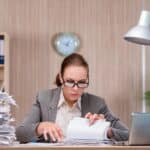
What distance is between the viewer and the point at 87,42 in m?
4.86

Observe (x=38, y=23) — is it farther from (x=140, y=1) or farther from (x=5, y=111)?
(x=5, y=111)

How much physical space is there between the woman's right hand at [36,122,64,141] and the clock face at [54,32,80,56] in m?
2.59

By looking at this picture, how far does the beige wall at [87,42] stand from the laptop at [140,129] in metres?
3.13

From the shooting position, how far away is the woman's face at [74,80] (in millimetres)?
2707

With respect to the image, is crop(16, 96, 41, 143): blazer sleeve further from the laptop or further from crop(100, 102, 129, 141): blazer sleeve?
the laptop

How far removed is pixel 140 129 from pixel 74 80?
1068mm

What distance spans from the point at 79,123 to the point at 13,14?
309cm

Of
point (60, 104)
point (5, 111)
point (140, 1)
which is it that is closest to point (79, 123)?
point (5, 111)

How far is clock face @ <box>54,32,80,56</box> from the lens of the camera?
4.83 metres

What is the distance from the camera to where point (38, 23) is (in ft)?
15.9

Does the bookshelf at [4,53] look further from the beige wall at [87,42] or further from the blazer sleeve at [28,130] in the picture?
the blazer sleeve at [28,130]

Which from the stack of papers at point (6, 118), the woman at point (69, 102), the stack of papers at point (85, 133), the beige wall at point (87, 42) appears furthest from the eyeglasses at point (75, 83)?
the beige wall at point (87, 42)

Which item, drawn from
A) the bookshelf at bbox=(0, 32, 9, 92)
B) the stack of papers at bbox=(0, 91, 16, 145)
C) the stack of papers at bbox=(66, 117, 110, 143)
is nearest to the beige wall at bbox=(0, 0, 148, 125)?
the bookshelf at bbox=(0, 32, 9, 92)

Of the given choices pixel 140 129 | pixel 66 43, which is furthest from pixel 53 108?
pixel 66 43
